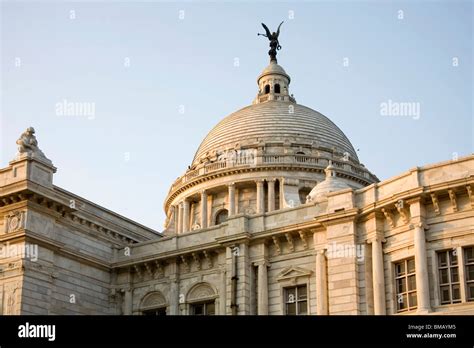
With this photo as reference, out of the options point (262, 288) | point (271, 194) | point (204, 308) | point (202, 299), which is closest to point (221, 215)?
point (271, 194)

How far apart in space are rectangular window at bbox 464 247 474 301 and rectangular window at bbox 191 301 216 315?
14.1 m

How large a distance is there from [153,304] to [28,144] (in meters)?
11.2

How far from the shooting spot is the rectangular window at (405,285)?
35625mm

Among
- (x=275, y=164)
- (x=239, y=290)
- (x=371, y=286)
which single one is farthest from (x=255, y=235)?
(x=275, y=164)

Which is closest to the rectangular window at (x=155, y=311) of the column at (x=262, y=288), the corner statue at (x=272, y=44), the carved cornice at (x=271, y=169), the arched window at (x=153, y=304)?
the arched window at (x=153, y=304)

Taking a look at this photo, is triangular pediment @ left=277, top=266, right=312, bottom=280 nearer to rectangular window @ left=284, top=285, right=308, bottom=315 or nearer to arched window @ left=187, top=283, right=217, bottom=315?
rectangular window @ left=284, top=285, right=308, bottom=315

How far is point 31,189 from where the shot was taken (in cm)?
3950

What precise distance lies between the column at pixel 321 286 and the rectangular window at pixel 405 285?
3446 millimetres

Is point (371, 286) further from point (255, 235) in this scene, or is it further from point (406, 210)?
point (255, 235)

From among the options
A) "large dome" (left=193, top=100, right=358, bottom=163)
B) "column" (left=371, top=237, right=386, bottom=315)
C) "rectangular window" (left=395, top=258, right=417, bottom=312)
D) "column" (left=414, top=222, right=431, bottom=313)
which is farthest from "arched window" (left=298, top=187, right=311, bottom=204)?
"column" (left=414, top=222, right=431, bottom=313)

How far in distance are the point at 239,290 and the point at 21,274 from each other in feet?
35.2

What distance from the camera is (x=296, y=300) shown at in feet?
131

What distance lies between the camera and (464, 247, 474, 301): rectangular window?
1337 inches
